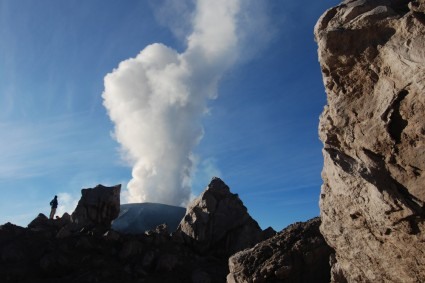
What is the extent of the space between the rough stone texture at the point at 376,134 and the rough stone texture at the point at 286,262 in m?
6.13

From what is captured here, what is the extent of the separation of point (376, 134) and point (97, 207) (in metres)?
42.7

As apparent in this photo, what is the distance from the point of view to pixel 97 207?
160 feet

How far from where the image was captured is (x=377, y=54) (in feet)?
38.6

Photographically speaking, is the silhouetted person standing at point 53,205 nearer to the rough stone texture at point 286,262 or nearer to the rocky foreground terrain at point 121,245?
the rocky foreground terrain at point 121,245

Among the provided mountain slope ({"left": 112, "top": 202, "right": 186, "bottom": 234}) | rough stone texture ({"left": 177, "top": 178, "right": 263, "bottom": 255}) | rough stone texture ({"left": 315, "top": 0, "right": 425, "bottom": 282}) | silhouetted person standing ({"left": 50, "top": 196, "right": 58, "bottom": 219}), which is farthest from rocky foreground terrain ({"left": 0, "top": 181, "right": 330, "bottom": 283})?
rough stone texture ({"left": 315, "top": 0, "right": 425, "bottom": 282})

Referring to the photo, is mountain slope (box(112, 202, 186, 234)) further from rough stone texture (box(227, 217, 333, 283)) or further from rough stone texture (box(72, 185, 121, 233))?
rough stone texture (box(227, 217, 333, 283))

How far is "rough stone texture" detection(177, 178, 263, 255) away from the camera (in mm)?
44344

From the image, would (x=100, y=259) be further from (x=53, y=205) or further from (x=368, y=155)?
(x=368, y=155)

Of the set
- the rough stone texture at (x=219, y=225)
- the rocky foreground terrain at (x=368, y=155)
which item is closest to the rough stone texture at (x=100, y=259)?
the rough stone texture at (x=219, y=225)

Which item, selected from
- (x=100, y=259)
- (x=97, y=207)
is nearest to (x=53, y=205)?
(x=97, y=207)

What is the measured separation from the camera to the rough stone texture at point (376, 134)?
10781 millimetres

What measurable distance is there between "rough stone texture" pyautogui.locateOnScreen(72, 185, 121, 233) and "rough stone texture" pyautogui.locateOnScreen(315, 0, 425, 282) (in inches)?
1546

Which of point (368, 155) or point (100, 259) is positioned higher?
point (100, 259)

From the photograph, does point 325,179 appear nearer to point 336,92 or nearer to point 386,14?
point 336,92
